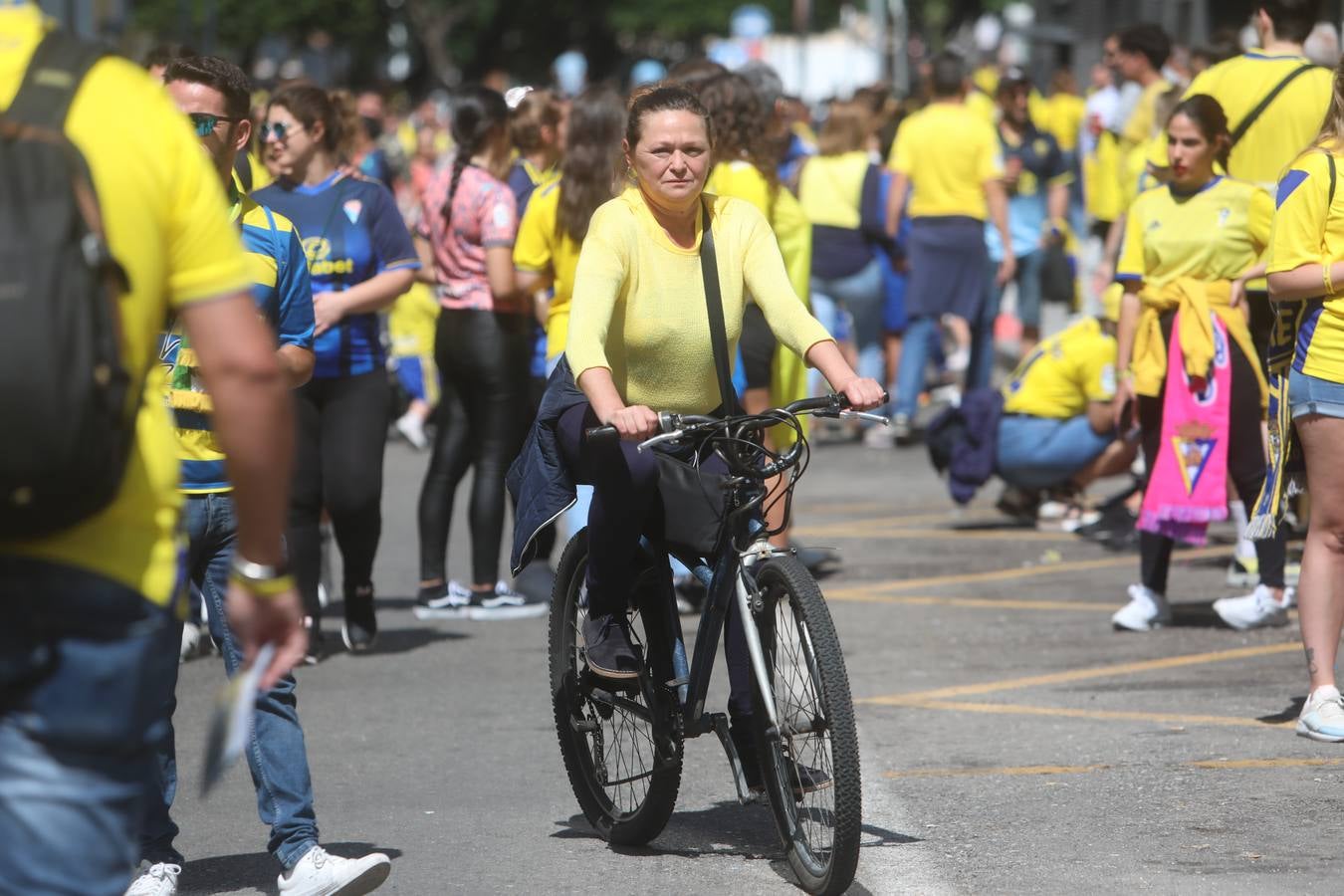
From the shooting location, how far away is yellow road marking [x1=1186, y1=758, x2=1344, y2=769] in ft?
19.1

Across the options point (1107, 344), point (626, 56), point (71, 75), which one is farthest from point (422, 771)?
point (626, 56)

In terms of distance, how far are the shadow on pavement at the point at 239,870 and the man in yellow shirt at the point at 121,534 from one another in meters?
2.25

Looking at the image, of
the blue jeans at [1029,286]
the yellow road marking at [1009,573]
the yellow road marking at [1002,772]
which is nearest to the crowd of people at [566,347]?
the yellow road marking at [1009,573]

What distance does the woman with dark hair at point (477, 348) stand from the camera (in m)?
8.62

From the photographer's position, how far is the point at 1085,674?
23.9 feet

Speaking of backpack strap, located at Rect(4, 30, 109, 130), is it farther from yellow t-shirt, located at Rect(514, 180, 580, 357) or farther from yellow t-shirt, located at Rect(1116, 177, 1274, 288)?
yellow t-shirt, located at Rect(1116, 177, 1274, 288)

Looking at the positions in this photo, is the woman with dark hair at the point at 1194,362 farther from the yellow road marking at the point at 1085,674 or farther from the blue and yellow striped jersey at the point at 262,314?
the blue and yellow striped jersey at the point at 262,314

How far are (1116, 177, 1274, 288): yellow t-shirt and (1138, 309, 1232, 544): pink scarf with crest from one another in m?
0.20

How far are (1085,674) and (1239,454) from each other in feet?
4.17

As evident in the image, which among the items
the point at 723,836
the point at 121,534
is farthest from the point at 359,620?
the point at 121,534

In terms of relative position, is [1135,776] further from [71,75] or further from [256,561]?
Result: [71,75]

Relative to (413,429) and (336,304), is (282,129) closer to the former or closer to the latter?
(336,304)

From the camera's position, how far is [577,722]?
5379 mm

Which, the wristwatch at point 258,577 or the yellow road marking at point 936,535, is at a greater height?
the wristwatch at point 258,577
